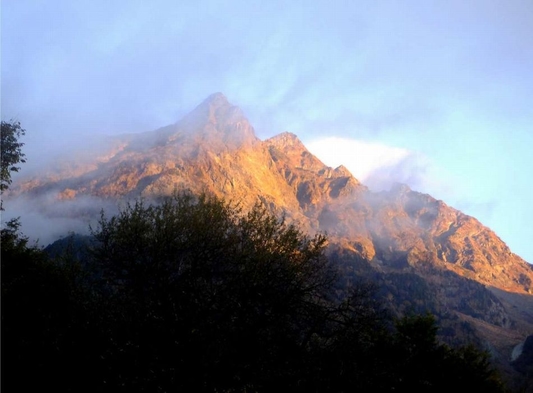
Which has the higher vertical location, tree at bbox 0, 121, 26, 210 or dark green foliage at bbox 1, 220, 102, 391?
tree at bbox 0, 121, 26, 210

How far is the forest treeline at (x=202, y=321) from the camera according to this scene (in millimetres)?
21406

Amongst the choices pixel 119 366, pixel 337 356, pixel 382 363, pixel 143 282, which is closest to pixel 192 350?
pixel 119 366

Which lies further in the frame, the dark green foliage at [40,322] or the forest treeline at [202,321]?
the forest treeline at [202,321]

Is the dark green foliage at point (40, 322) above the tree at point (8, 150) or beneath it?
beneath

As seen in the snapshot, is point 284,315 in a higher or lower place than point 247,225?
lower

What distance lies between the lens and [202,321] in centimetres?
2348

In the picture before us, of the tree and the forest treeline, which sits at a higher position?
the tree

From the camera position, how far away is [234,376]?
72.0ft

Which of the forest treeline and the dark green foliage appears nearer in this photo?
the dark green foliage

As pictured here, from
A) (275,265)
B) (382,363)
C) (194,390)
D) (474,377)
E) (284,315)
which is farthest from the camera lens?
(474,377)

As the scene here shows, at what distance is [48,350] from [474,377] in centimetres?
2952

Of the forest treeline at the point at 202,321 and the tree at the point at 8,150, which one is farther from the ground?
the tree at the point at 8,150

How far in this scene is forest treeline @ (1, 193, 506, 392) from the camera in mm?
21406

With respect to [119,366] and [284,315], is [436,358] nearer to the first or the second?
[284,315]
